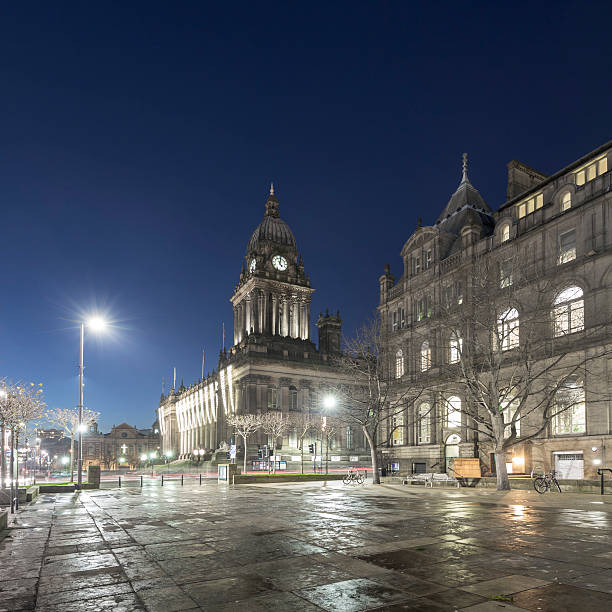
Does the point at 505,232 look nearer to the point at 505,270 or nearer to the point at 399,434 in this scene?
the point at 505,270

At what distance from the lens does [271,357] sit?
9469 centimetres

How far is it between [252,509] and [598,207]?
99.2ft

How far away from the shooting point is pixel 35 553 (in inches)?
471

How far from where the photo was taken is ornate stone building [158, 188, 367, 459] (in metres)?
92.9

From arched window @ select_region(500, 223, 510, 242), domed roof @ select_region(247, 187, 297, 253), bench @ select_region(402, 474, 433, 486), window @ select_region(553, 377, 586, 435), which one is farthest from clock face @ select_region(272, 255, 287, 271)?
window @ select_region(553, 377, 586, 435)

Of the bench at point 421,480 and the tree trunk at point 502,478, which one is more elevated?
the tree trunk at point 502,478

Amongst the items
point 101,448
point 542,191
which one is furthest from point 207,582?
point 101,448

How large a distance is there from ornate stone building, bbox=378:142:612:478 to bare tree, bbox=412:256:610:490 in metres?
0.22

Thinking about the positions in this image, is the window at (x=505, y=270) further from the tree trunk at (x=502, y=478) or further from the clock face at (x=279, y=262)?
the clock face at (x=279, y=262)

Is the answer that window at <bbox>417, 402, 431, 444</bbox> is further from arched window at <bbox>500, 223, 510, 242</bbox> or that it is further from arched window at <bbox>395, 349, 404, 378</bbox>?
arched window at <bbox>500, 223, 510, 242</bbox>

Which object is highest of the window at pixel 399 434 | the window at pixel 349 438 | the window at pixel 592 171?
the window at pixel 592 171

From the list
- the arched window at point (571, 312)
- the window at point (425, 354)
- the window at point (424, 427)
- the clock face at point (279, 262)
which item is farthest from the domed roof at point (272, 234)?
the arched window at point (571, 312)

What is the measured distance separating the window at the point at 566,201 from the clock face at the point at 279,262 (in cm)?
7533

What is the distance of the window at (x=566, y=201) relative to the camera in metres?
39.6
